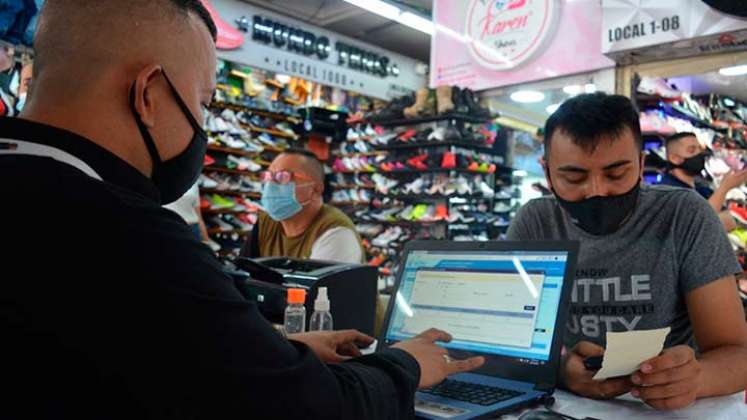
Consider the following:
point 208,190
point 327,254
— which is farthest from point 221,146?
point 327,254

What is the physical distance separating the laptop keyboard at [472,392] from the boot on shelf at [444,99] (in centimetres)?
425

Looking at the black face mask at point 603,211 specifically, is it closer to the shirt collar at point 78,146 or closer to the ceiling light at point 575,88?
the shirt collar at point 78,146

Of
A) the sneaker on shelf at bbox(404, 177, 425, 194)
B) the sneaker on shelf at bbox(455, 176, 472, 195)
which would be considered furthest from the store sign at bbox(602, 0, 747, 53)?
the sneaker on shelf at bbox(404, 177, 425, 194)

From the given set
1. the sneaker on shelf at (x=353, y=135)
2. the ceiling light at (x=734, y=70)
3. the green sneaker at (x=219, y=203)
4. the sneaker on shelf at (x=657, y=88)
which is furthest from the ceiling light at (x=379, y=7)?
the ceiling light at (x=734, y=70)

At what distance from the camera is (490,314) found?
1.33 meters

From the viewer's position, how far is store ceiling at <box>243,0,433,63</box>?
7.94m

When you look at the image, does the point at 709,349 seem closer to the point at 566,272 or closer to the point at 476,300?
the point at 566,272

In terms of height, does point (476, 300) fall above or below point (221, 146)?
below

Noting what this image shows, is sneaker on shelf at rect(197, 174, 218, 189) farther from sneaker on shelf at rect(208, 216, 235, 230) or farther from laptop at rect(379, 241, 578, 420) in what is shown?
laptop at rect(379, 241, 578, 420)

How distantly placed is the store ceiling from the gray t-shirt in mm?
6848

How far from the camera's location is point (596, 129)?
157 centimetres

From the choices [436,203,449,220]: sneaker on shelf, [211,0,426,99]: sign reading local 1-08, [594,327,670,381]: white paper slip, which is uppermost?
[211,0,426,99]: sign reading local 1-08

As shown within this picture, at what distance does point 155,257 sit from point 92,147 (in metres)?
0.22

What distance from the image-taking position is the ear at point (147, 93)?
0.86 meters
